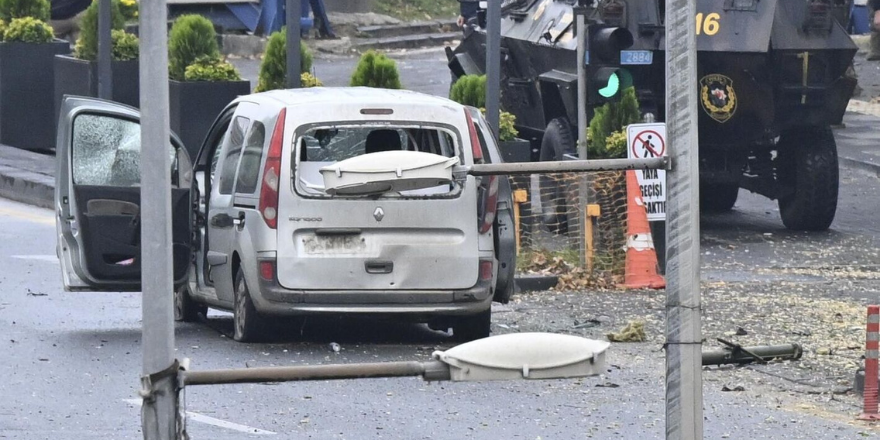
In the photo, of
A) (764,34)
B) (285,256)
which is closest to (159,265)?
(285,256)

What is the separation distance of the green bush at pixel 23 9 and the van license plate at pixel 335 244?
13228mm

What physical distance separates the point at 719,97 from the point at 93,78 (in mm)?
8043

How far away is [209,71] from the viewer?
18.5 metres

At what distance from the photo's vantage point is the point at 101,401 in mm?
8492

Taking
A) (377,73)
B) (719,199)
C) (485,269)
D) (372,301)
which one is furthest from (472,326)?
(719,199)

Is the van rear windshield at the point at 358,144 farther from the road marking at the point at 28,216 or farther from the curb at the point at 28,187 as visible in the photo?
the curb at the point at 28,187

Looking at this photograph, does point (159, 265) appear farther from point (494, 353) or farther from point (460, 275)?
point (460, 275)

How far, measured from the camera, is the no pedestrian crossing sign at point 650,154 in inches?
537

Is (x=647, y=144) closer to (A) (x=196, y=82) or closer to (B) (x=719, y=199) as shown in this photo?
(B) (x=719, y=199)

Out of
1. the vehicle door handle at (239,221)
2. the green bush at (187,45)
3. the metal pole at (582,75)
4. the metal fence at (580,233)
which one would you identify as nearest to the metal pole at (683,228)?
the vehicle door handle at (239,221)

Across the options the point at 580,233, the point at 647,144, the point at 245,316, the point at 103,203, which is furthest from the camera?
the point at 580,233

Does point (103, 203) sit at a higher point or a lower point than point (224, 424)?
higher

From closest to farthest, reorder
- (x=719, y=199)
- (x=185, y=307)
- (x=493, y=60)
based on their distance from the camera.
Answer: (x=185, y=307)
(x=493, y=60)
(x=719, y=199)

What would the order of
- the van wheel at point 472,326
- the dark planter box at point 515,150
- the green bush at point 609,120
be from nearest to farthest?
the van wheel at point 472,326, the green bush at point 609,120, the dark planter box at point 515,150
